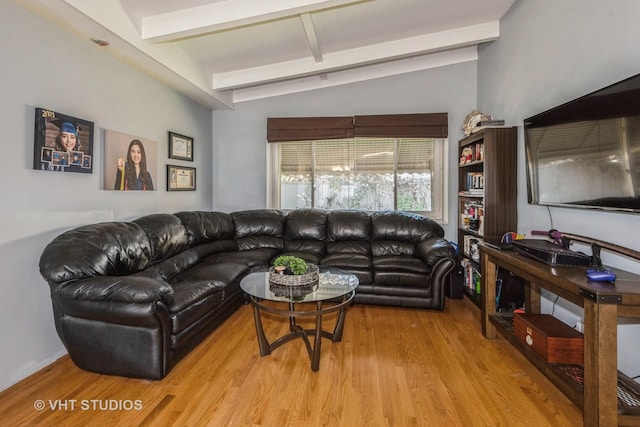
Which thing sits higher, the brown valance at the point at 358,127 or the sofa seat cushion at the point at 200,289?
the brown valance at the point at 358,127

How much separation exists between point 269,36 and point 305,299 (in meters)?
2.65

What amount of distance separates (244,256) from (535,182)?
9.44 feet

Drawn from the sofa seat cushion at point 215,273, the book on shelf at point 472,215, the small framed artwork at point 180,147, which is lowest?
the sofa seat cushion at point 215,273

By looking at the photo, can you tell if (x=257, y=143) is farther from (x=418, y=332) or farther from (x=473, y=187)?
(x=418, y=332)

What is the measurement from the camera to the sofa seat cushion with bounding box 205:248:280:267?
10.6 feet

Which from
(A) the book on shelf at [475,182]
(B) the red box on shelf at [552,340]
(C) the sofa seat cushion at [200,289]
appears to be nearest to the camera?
(B) the red box on shelf at [552,340]

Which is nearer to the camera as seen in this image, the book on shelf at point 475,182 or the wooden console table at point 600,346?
the wooden console table at point 600,346

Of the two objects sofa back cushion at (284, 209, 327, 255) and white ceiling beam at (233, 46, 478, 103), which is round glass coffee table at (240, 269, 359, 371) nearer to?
sofa back cushion at (284, 209, 327, 255)

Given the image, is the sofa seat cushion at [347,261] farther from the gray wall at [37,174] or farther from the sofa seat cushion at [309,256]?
the gray wall at [37,174]

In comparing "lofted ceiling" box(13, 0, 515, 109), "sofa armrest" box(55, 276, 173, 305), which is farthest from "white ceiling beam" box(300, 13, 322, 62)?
"sofa armrest" box(55, 276, 173, 305)

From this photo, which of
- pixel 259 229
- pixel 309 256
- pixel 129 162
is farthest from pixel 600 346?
pixel 129 162

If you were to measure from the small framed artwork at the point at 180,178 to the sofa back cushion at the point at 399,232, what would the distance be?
2479mm

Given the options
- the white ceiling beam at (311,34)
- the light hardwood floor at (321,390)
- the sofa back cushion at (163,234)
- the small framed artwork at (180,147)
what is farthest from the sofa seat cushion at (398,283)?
the small framed artwork at (180,147)

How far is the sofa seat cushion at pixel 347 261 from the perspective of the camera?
3.25 metres
